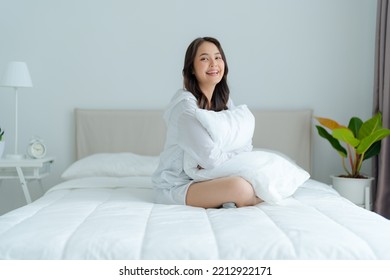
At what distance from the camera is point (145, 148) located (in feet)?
11.5

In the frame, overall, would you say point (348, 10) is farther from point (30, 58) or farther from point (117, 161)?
point (30, 58)

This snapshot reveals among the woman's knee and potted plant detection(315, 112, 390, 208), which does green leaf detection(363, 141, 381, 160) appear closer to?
potted plant detection(315, 112, 390, 208)

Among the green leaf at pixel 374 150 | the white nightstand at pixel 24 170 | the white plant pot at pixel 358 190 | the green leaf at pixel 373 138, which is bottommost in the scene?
the white plant pot at pixel 358 190

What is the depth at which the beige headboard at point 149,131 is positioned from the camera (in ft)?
11.5

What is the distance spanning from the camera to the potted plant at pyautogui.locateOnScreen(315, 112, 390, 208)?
10.0ft

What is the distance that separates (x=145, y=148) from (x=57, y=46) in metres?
0.93

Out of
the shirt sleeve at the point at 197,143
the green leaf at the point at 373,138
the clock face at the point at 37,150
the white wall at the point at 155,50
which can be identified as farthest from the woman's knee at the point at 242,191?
the clock face at the point at 37,150

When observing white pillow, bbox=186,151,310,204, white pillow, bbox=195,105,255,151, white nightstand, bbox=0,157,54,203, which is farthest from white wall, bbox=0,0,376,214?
white pillow, bbox=186,151,310,204

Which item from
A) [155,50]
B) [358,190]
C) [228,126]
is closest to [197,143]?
[228,126]

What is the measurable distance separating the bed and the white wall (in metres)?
0.85

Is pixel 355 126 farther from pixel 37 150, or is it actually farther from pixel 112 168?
pixel 37 150

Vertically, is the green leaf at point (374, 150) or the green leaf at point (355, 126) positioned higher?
the green leaf at point (355, 126)

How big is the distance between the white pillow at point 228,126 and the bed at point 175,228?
0.30 m

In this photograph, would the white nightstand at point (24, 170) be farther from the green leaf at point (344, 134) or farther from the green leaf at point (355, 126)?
the green leaf at point (355, 126)
